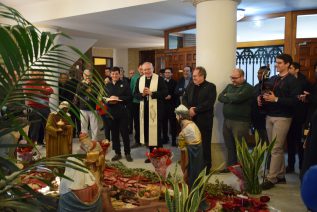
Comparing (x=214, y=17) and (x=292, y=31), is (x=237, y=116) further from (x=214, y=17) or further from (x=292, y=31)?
(x=292, y=31)

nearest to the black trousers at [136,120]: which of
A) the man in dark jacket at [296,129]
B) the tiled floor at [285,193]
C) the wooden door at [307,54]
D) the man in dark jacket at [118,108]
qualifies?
the man in dark jacket at [118,108]

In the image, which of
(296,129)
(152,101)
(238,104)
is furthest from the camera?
(152,101)

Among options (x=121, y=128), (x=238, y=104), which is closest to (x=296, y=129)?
(x=238, y=104)

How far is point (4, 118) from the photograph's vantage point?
146 centimetres

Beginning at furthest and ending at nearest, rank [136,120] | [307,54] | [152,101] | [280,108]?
[136,120], [307,54], [152,101], [280,108]

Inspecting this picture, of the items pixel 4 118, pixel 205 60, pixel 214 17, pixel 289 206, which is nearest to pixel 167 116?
pixel 205 60

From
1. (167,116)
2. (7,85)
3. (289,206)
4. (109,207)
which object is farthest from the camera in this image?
(167,116)

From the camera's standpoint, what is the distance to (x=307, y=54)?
18.4 feet

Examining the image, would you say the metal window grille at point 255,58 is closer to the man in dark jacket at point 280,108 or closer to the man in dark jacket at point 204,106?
the man in dark jacket at point 204,106

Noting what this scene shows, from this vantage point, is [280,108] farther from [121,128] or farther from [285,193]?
[121,128]

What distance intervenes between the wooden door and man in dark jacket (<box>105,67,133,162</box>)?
→ 286cm

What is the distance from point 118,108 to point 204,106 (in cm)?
136

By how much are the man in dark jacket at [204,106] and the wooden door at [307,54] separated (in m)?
2.18

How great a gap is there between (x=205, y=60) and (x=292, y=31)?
199cm
